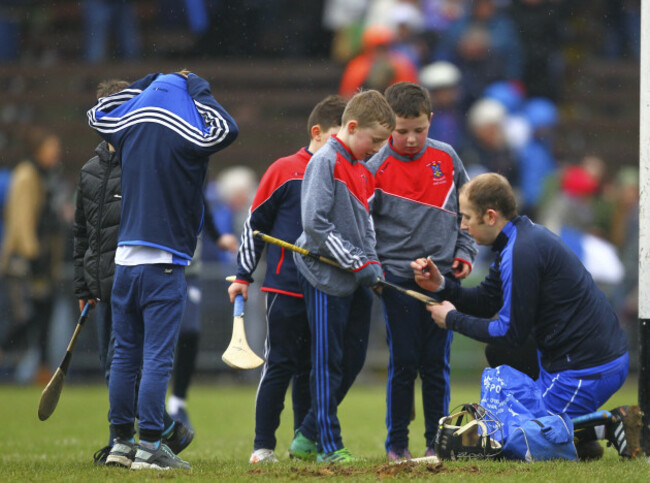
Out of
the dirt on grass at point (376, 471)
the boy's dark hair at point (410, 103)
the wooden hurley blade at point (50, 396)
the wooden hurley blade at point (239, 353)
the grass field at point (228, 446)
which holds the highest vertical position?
the boy's dark hair at point (410, 103)

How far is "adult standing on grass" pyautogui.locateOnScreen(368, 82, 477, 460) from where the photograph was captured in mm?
6180

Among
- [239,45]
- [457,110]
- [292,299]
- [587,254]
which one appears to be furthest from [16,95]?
[292,299]

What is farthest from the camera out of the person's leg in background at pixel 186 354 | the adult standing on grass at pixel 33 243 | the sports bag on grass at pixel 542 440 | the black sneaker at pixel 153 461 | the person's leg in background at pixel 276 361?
the adult standing on grass at pixel 33 243

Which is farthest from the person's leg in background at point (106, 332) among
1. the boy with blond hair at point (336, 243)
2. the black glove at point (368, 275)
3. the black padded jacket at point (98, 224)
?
the black glove at point (368, 275)

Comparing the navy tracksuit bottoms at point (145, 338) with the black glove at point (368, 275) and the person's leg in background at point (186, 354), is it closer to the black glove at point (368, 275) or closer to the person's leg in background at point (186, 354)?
the black glove at point (368, 275)

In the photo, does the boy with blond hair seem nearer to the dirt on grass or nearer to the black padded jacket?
the dirt on grass

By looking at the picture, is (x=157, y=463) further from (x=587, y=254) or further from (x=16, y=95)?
(x=16, y=95)

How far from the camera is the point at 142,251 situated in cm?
558

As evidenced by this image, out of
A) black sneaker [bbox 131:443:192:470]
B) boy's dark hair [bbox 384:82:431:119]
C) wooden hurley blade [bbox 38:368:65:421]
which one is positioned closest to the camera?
black sneaker [bbox 131:443:192:470]

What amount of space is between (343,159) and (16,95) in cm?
1021

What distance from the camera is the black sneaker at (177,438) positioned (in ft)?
20.7

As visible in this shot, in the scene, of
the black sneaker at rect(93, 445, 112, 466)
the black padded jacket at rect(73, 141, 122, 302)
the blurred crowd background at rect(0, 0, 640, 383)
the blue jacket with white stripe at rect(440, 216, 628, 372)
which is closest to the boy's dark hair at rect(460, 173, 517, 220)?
the blue jacket with white stripe at rect(440, 216, 628, 372)

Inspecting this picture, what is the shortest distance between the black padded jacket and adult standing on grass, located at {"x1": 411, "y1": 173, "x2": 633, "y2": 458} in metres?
1.86

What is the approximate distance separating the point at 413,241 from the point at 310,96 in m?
8.83
